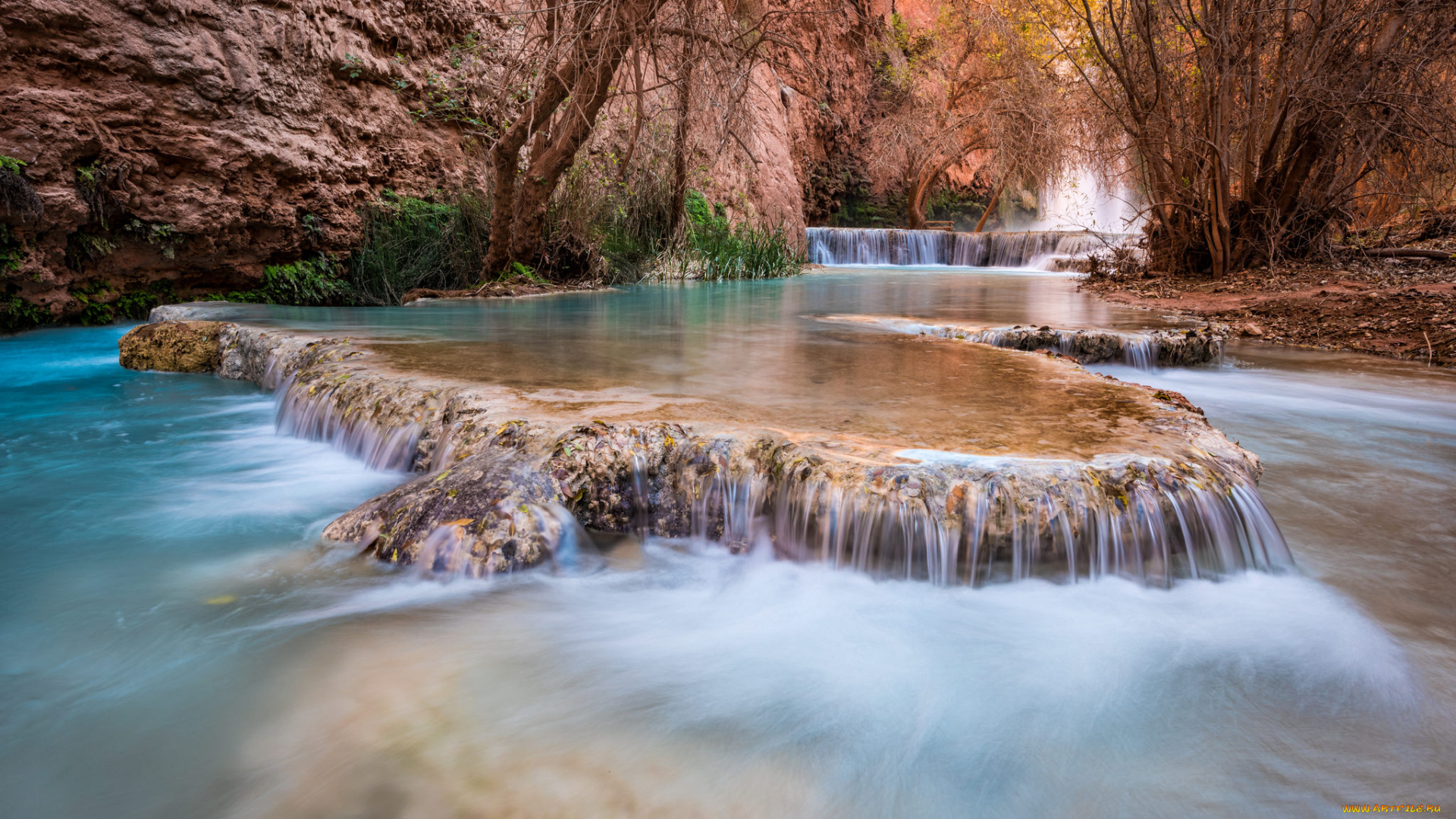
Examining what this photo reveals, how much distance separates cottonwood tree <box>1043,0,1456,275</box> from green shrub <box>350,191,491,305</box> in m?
6.46

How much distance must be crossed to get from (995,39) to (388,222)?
1568cm

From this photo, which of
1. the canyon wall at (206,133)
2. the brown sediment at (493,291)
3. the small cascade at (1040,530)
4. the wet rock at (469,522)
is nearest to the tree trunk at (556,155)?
the brown sediment at (493,291)

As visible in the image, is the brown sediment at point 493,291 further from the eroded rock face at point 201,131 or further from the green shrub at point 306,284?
the eroded rock face at point 201,131

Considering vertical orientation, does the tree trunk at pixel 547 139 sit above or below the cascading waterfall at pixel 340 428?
above

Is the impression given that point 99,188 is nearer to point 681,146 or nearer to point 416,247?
point 416,247

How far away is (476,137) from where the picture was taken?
29.1 ft

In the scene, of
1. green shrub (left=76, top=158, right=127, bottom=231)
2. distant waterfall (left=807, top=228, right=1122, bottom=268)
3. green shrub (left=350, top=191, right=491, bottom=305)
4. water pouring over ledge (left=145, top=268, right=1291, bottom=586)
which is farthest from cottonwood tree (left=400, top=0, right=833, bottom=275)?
distant waterfall (left=807, top=228, right=1122, bottom=268)

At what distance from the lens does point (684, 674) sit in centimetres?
169

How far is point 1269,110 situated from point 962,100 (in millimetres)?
14242

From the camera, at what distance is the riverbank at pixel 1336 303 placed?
5.25 meters

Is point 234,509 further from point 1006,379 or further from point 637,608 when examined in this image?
point 1006,379

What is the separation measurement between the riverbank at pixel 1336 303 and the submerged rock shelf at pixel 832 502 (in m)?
4.15

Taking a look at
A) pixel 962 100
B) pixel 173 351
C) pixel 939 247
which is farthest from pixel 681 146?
pixel 962 100

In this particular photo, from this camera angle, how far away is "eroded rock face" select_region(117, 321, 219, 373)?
191 inches
